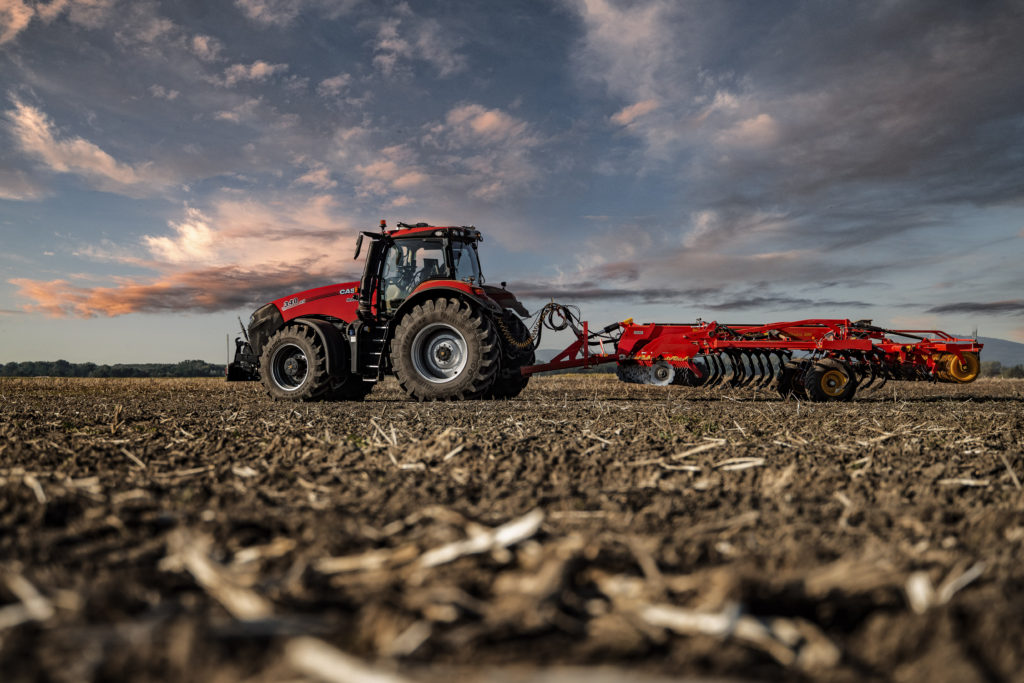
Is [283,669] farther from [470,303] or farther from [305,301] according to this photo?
[305,301]

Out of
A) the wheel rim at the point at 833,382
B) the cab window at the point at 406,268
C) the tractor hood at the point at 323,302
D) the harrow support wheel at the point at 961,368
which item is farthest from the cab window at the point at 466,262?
the harrow support wheel at the point at 961,368

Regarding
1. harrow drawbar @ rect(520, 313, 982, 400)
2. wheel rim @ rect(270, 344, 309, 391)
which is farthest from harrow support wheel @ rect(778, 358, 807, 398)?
wheel rim @ rect(270, 344, 309, 391)

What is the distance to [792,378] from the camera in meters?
9.76

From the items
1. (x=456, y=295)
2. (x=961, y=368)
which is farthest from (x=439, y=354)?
(x=961, y=368)

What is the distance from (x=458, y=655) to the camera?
108cm

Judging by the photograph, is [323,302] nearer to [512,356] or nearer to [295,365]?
[295,365]

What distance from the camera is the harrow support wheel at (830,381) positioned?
9.25 meters

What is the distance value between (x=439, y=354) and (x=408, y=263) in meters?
1.53

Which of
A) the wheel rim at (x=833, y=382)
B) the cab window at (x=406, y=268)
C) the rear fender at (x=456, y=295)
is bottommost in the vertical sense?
the wheel rim at (x=833, y=382)

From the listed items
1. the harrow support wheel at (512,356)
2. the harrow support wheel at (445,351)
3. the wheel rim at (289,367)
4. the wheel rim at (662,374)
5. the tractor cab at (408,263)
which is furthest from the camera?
Answer: the wheel rim at (662,374)

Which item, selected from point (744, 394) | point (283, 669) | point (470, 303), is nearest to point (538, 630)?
point (283, 669)

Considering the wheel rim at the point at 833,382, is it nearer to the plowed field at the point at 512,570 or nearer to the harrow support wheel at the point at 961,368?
the harrow support wheel at the point at 961,368

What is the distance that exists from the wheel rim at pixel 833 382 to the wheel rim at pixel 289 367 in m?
7.77

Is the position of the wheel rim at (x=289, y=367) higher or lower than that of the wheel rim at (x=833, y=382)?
higher
